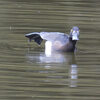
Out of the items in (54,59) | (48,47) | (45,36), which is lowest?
(54,59)

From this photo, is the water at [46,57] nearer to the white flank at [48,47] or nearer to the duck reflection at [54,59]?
the duck reflection at [54,59]

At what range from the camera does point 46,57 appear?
10.1 metres

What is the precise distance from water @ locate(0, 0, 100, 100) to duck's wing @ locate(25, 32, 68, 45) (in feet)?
0.57

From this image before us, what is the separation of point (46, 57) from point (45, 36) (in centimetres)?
78

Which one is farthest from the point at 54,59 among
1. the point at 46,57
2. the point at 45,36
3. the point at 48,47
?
the point at 45,36

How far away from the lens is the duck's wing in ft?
34.8

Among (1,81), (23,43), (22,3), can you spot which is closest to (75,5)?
(22,3)

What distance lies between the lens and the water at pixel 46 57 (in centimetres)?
775

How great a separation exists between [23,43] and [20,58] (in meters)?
1.26

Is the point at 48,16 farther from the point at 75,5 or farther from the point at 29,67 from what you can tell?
the point at 29,67

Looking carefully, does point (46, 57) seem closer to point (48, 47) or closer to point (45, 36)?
point (48, 47)

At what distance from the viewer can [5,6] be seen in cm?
1481

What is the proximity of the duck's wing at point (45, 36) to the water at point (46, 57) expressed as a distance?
17 centimetres

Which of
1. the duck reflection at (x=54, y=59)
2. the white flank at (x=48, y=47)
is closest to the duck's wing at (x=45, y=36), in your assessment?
the white flank at (x=48, y=47)
